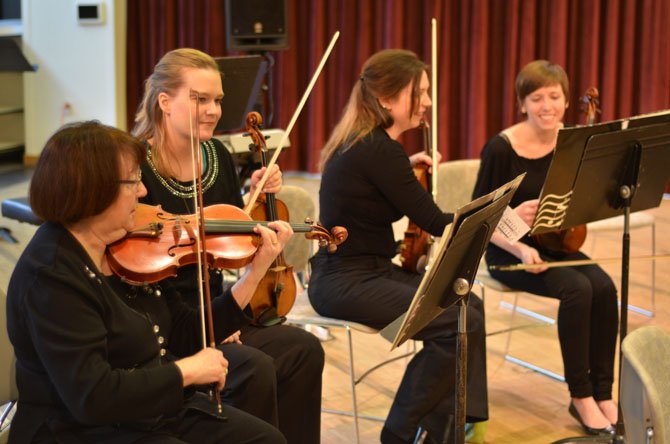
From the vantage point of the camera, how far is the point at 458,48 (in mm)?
6301

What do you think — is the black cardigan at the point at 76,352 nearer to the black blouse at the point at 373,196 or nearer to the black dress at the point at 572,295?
the black blouse at the point at 373,196

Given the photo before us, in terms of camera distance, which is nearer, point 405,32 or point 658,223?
point 658,223

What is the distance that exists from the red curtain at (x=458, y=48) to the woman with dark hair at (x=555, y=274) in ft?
9.87

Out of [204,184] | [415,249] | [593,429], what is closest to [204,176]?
[204,184]

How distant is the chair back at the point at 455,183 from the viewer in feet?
10.8

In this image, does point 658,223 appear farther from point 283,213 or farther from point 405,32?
point 283,213

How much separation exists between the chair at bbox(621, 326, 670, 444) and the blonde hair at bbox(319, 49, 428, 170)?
4.09 ft

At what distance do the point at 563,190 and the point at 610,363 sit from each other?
2.47ft

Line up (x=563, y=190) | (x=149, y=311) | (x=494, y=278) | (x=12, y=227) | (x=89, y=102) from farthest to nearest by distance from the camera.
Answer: (x=89, y=102) → (x=12, y=227) → (x=494, y=278) → (x=563, y=190) → (x=149, y=311)

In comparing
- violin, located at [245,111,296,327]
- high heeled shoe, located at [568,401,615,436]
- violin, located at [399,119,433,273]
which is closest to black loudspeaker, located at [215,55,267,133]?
violin, located at [399,119,433,273]

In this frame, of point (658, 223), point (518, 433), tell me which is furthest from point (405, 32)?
point (518, 433)

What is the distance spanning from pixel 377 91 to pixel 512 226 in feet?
2.03

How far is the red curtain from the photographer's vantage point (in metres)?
5.89

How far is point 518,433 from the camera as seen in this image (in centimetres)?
288
